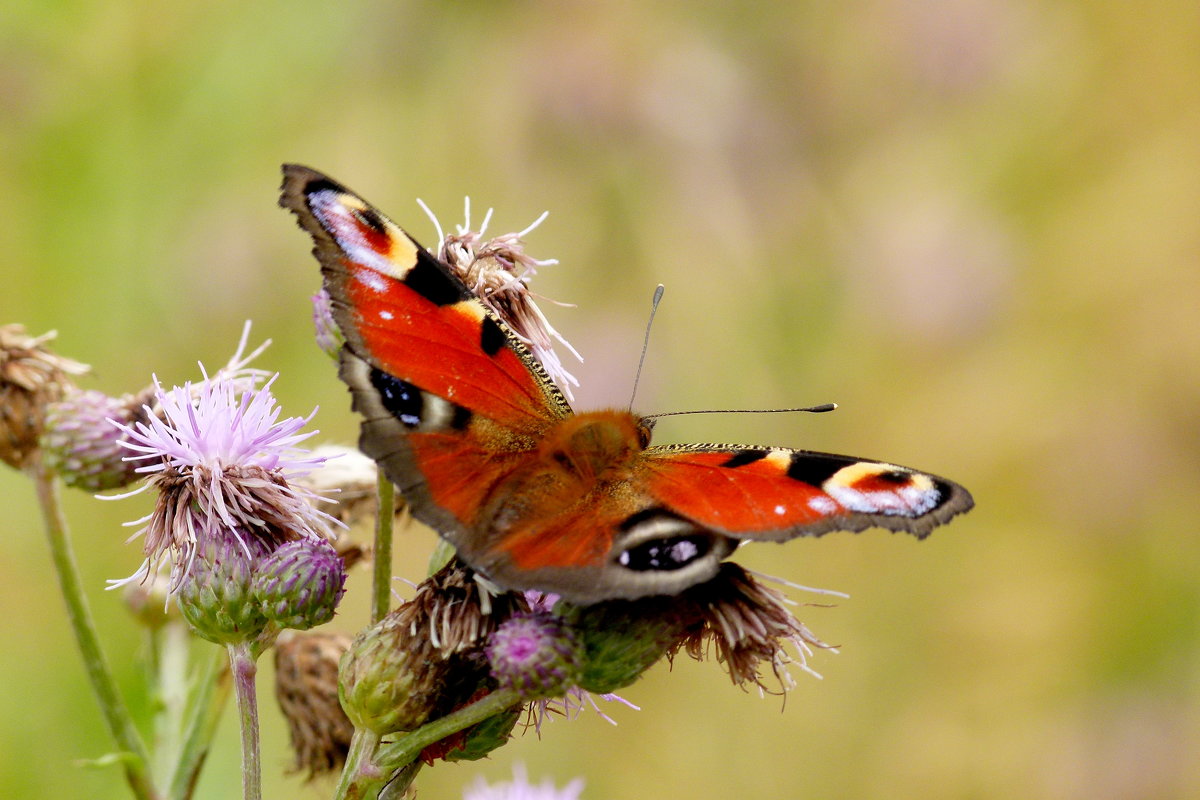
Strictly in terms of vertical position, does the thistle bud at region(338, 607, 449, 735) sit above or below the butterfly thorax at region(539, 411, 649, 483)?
below

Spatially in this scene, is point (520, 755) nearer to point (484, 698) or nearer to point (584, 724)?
point (584, 724)

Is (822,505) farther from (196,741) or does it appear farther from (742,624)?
(196,741)

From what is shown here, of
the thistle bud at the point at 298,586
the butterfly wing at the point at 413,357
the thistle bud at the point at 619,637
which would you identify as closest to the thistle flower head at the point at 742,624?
the thistle bud at the point at 619,637

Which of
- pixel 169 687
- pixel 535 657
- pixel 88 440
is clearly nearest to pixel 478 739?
pixel 535 657

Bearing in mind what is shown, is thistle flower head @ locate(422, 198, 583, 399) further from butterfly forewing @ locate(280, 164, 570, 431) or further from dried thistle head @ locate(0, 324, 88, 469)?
dried thistle head @ locate(0, 324, 88, 469)

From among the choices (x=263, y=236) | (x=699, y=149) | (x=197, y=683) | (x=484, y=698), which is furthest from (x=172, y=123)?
(x=484, y=698)

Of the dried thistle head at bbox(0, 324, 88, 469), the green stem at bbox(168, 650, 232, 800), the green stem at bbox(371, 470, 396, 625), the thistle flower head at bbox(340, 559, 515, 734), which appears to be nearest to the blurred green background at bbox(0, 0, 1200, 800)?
the dried thistle head at bbox(0, 324, 88, 469)
